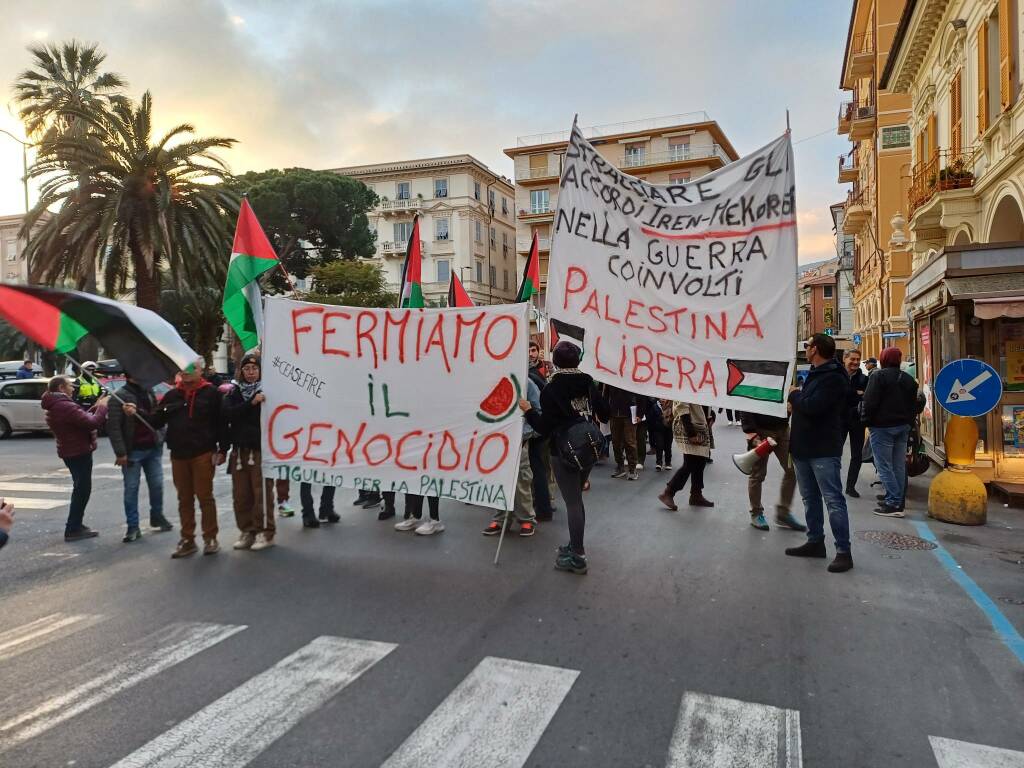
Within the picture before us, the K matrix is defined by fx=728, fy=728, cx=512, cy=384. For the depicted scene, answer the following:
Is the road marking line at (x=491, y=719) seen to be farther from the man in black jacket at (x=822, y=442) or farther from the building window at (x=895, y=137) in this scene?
the building window at (x=895, y=137)

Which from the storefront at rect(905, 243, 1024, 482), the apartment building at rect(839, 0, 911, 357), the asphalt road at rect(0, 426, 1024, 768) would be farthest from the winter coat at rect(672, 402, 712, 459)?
the apartment building at rect(839, 0, 911, 357)

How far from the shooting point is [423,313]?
20.9 feet

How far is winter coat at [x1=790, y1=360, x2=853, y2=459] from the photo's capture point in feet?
19.2

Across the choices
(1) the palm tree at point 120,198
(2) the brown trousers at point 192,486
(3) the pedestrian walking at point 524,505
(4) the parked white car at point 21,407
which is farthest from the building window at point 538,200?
(2) the brown trousers at point 192,486

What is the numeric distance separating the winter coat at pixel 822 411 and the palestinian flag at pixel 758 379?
35.4 inches

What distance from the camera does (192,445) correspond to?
21.7 feet

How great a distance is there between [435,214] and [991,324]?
55.3 m

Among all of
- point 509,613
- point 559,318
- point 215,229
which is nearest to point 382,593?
point 509,613

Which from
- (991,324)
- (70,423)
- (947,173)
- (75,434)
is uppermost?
(947,173)

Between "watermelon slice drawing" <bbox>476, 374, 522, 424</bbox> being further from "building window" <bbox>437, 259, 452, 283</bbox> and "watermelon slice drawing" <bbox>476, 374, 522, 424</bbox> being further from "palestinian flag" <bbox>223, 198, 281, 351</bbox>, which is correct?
"building window" <bbox>437, 259, 452, 283</bbox>

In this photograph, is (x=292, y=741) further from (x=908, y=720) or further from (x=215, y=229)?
(x=215, y=229)

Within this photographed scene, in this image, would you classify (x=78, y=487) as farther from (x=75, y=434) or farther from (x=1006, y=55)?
(x=1006, y=55)

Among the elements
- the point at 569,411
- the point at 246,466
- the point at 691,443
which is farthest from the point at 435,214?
the point at 569,411

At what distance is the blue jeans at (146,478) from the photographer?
7457 millimetres
